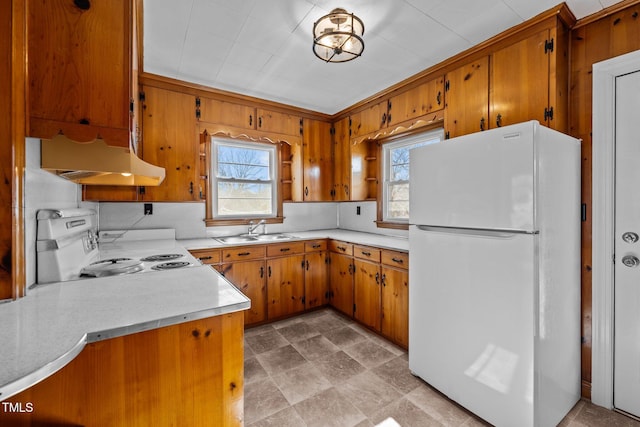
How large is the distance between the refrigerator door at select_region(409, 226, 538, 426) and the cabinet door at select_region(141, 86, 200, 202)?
2.27m

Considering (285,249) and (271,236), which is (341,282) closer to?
(285,249)

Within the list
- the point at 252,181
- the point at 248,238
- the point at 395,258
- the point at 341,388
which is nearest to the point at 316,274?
the point at 248,238

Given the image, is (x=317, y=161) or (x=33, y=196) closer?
(x=33, y=196)

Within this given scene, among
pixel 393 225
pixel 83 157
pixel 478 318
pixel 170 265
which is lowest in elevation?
pixel 478 318

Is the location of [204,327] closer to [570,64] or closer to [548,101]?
[548,101]

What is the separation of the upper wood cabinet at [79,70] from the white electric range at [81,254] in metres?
0.50

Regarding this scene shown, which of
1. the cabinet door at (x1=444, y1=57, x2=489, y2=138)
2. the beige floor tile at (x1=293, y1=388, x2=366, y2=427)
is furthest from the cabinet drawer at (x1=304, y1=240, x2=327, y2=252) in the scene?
the cabinet door at (x1=444, y1=57, x2=489, y2=138)

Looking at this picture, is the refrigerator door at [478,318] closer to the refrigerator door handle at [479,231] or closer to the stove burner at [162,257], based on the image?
the refrigerator door handle at [479,231]

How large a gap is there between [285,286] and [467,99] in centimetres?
249

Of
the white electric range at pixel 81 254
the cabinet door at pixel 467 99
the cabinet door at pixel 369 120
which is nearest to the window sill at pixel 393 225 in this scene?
the cabinet door at pixel 369 120

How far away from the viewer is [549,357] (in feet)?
5.16

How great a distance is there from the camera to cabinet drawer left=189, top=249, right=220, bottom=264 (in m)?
2.66

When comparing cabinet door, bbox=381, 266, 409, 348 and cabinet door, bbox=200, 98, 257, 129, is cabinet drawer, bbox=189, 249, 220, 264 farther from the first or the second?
cabinet door, bbox=381, 266, 409, 348

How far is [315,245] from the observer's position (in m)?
3.40
